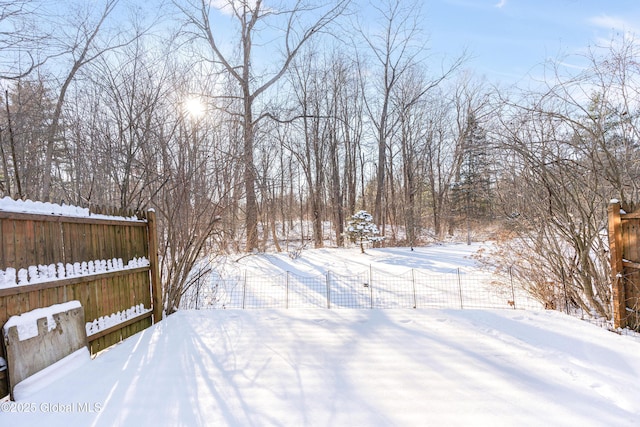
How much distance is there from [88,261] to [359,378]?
2.79 metres

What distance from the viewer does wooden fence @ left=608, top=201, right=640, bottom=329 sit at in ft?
10.6

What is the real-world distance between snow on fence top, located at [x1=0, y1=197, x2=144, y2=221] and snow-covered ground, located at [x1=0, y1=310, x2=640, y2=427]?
1.37m

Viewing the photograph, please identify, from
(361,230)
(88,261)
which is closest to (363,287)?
(361,230)

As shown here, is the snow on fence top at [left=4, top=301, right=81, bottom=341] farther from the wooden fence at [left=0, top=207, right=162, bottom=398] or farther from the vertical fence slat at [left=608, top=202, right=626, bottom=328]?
the vertical fence slat at [left=608, top=202, right=626, bottom=328]

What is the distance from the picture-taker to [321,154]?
630 inches

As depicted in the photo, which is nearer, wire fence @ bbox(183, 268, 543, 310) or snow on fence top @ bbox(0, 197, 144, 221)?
snow on fence top @ bbox(0, 197, 144, 221)

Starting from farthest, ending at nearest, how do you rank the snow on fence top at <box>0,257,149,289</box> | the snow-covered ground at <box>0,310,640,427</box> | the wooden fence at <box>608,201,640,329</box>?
the wooden fence at <box>608,201,640,329</box>
the snow on fence top at <box>0,257,149,289</box>
the snow-covered ground at <box>0,310,640,427</box>

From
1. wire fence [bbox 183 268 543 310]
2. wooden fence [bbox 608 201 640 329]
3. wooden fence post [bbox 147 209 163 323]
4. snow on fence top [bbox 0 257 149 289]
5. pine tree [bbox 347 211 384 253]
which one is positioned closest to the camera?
snow on fence top [bbox 0 257 149 289]

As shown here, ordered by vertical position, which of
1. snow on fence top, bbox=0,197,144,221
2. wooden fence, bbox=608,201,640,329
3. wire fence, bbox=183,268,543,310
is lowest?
wire fence, bbox=183,268,543,310

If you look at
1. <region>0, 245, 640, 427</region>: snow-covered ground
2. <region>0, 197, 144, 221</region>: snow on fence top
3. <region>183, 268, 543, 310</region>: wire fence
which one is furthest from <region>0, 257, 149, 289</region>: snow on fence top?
<region>183, 268, 543, 310</region>: wire fence

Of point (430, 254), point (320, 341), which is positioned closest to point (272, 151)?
point (430, 254)

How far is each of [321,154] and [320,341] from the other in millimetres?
13348

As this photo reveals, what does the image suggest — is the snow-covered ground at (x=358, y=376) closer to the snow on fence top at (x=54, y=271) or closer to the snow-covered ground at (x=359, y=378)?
the snow-covered ground at (x=359, y=378)

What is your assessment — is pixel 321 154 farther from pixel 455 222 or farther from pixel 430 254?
pixel 455 222
